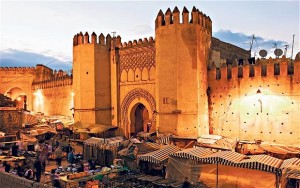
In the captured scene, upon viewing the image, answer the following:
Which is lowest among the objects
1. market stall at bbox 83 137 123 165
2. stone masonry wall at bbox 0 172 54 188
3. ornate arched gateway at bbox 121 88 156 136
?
stone masonry wall at bbox 0 172 54 188

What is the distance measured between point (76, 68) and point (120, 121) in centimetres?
457

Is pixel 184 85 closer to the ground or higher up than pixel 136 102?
higher up

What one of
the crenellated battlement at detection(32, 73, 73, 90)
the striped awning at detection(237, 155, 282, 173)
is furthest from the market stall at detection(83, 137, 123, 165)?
the crenellated battlement at detection(32, 73, 73, 90)

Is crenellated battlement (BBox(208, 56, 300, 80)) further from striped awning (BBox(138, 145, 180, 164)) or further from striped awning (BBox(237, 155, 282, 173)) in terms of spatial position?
striped awning (BBox(138, 145, 180, 164))

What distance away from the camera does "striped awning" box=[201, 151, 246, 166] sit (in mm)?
9570

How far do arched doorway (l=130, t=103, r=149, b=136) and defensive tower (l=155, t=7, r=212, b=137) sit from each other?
3529 mm

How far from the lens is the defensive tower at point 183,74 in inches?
593

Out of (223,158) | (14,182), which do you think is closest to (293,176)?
(223,158)

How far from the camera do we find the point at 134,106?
18859mm

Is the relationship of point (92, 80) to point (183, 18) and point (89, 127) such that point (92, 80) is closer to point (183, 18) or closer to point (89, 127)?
point (89, 127)

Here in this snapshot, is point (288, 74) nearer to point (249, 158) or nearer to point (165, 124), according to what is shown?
point (249, 158)

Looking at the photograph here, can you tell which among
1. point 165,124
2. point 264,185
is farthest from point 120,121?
point 264,185

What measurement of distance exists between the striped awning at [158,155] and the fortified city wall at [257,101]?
430cm

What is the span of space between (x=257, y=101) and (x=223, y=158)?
16.6 ft
